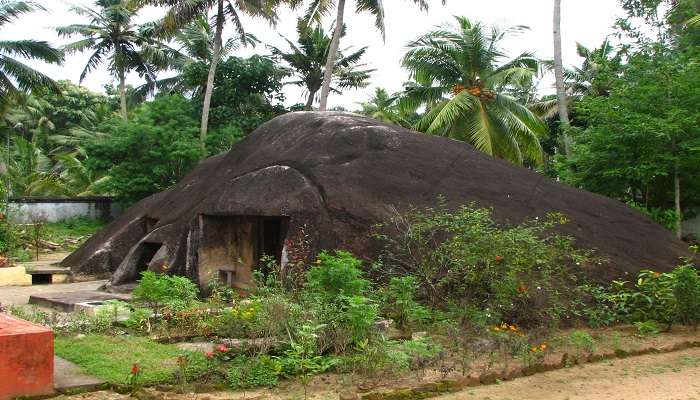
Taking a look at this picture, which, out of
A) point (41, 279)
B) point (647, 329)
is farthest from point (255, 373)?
point (41, 279)

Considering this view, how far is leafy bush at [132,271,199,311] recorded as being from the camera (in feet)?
26.8

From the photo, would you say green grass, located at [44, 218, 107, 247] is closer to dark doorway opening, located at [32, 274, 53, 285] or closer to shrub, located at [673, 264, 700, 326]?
dark doorway opening, located at [32, 274, 53, 285]

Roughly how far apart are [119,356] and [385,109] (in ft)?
68.2

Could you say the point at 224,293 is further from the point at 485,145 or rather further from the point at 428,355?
the point at 485,145

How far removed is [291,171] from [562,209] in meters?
4.62

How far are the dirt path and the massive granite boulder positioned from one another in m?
2.87

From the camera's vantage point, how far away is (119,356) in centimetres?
680

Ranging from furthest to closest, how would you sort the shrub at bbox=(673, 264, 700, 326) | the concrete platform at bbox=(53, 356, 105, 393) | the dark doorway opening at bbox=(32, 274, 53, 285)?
the dark doorway opening at bbox=(32, 274, 53, 285), the shrub at bbox=(673, 264, 700, 326), the concrete platform at bbox=(53, 356, 105, 393)

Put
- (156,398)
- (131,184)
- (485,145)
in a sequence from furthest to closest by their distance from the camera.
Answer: (131,184) < (485,145) < (156,398)

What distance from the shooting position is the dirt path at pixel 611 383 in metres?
6.17

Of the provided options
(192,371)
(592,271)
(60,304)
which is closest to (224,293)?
(60,304)

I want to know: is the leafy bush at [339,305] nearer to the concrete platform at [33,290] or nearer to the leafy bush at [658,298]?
the leafy bush at [658,298]

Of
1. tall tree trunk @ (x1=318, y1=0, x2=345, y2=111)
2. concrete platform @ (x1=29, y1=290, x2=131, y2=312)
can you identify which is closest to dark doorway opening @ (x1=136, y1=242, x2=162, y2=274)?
concrete platform @ (x1=29, y1=290, x2=131, y2=312)

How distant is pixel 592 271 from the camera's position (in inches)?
396
